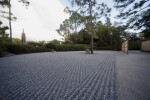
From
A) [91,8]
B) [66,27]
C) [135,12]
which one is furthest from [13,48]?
[66,27]

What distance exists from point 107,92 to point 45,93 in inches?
29.8

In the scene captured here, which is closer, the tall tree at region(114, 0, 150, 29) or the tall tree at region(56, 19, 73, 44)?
the tall tree at region(114, 0, 150, 29)

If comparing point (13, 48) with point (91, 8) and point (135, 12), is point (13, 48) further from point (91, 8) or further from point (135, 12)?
point (135, 12)

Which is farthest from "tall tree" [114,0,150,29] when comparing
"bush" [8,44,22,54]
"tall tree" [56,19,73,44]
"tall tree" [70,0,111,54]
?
"tall tree" [56,19,73,44]

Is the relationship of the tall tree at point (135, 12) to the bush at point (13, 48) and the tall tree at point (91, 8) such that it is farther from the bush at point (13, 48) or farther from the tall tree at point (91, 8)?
the bush at point (13, 48)

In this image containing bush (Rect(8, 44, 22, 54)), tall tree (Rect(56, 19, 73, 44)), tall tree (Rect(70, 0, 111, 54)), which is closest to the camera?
bush (Rect(8, 44, 22, 54))

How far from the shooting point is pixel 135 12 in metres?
5.51

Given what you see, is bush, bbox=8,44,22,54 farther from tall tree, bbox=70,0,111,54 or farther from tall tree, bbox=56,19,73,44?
tall tree, bbox=56,19,73,44

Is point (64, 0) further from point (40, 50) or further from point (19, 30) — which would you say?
point (19, 30)

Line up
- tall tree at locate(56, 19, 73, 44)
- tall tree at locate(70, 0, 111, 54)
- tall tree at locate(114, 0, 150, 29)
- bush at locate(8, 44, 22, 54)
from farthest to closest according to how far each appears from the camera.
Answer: tall tree at locate(56, 19, 73, 44) < tall tree at locate(70, 0, 111, 54) < bush at locate(8, 44, 22, 54) < tall tree at locate(114, 0, 150, 29)

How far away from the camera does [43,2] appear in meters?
6.46

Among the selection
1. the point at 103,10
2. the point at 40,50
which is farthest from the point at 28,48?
the point at 103,10

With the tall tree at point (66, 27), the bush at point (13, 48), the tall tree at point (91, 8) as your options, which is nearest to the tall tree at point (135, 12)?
the tall tree at point (91, 8)

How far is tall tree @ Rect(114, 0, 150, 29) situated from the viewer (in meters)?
5.15
